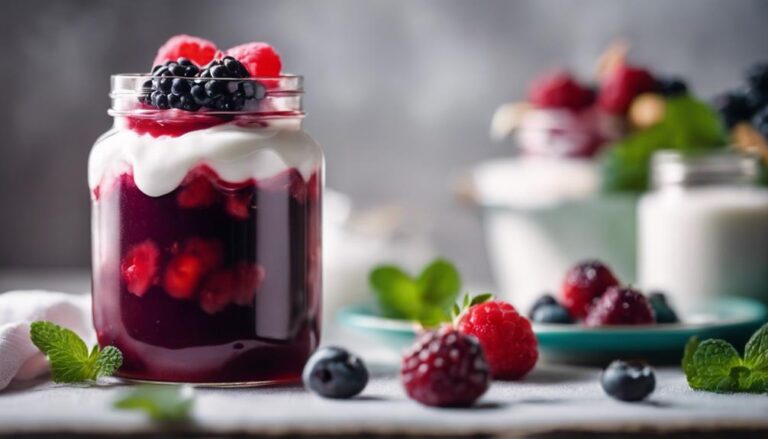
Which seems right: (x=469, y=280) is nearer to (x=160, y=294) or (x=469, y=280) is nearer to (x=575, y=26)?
(x=575, y=26)

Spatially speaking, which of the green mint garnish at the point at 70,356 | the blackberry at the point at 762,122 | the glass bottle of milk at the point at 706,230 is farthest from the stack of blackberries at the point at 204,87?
the blackberry at the point at 762,122

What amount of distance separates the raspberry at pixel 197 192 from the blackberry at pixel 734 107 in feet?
4.39

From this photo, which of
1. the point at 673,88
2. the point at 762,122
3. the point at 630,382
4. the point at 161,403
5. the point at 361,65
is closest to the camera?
the point at 161,403

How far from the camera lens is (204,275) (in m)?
1.18

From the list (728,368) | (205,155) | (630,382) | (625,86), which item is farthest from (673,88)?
(205,155)

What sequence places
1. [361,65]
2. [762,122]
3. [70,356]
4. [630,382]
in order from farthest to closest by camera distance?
[361,65] → [762,122] → [70,356] → [630,382]

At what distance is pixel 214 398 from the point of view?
1.12 metres

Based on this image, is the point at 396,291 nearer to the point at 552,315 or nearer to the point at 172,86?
the point at 552,315

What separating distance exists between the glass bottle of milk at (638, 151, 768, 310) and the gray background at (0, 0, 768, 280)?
4.12 ft

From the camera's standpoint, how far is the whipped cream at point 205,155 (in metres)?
1.18

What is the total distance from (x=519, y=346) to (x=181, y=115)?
0.48 m

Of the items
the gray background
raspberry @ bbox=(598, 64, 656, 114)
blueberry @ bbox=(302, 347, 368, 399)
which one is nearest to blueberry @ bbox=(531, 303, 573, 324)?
blueberry @ bbox=(302, 347, 368, 399)

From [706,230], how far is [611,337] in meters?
0.53

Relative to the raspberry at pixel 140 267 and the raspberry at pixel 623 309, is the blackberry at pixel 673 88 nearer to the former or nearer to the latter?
the raspberry at pixel 623 309
